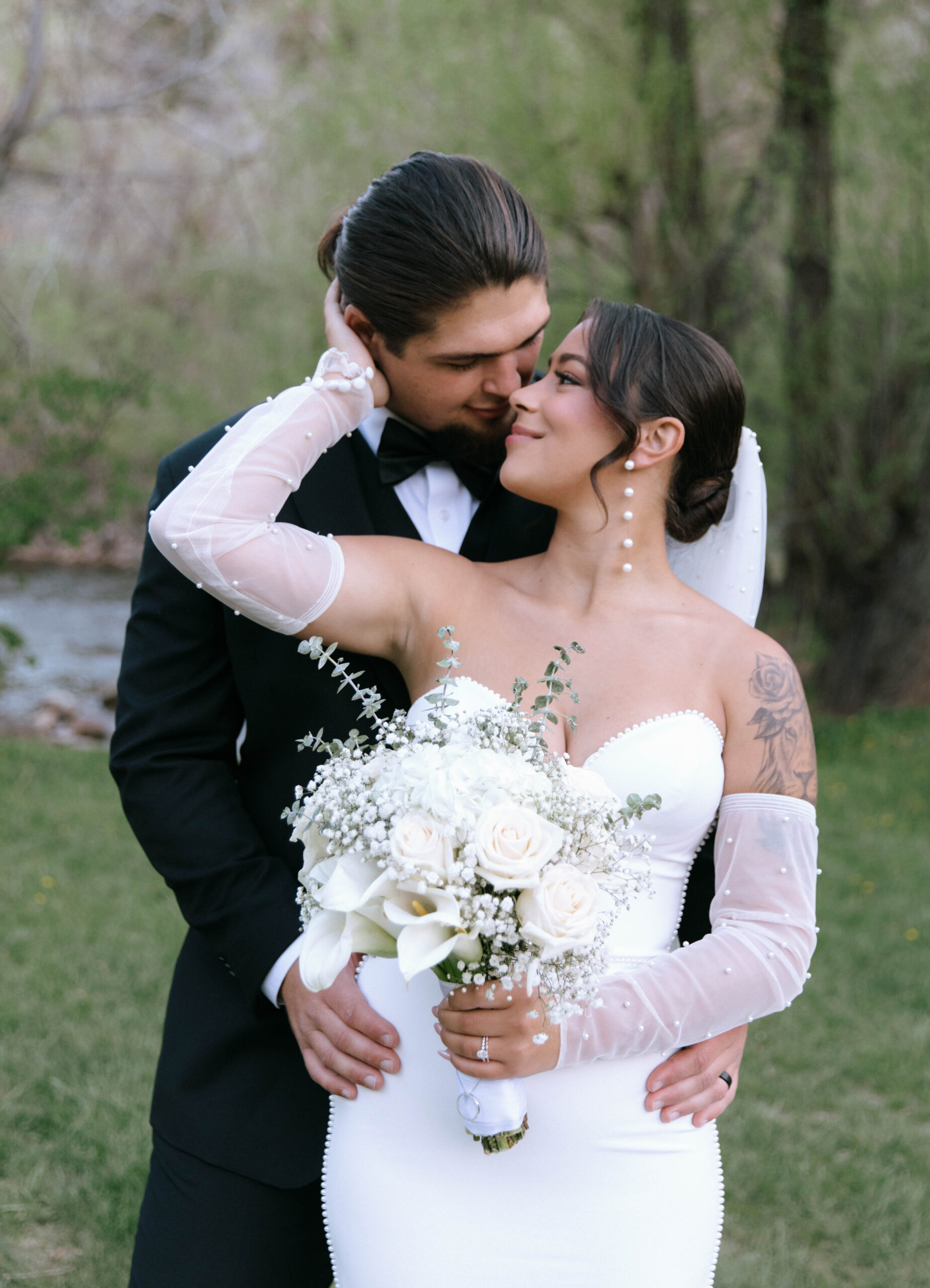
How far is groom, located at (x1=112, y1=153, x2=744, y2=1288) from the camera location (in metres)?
2.45

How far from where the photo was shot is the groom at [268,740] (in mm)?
2447

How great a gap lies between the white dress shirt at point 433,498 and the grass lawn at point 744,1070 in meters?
1.45

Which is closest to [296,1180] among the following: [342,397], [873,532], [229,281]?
[342,397]

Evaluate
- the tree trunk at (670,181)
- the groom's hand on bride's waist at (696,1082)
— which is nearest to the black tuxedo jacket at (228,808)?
the groom's hand on bride's waist at (696,1082)

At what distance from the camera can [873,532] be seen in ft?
37.9

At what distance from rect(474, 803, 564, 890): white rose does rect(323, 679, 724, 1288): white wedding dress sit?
0.62 m

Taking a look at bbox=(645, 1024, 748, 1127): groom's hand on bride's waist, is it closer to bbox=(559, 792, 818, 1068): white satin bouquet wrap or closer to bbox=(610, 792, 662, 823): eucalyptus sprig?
bbox=(559, 792, 818, 1068): white satin bouquet wrap

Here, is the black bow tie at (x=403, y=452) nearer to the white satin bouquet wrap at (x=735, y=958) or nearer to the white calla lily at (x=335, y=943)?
the white satin bouquet wrap at (x=735, y=958)

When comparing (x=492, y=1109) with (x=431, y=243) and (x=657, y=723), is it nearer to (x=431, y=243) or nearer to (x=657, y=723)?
(x=657, y=723)

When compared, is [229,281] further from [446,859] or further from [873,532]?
[446,859]

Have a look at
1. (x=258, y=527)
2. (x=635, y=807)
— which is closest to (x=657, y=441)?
(x=258, y=527)

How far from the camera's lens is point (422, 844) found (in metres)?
1.64

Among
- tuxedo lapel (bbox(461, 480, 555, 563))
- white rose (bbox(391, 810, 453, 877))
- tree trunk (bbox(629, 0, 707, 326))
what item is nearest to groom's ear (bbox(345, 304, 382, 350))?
tuxedo lapel (bbox(461, 480, 555, 563))

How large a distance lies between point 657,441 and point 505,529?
47cm
